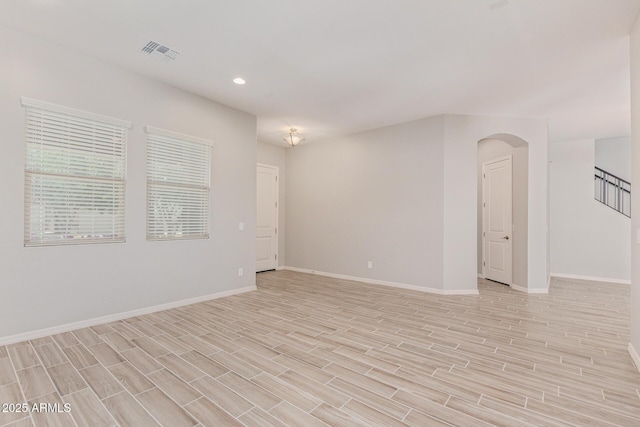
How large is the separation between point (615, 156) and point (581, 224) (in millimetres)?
1865

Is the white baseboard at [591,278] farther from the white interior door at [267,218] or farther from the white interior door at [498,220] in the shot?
the white interior door at [267,218]

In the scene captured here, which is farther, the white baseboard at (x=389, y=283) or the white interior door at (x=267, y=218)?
the white interior door at (x=267, y=218)

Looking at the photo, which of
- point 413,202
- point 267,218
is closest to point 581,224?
point 413,202

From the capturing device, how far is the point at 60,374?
7.86 ft

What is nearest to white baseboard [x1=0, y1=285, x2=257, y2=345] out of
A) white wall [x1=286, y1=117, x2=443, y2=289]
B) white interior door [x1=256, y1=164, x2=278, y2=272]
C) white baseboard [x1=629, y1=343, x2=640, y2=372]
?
white interior door [x1=256, y1=164, x2=278, y2=272]

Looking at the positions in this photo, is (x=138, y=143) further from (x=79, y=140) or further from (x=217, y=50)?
(x=217, y=50)

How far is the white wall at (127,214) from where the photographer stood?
2967 millimetres

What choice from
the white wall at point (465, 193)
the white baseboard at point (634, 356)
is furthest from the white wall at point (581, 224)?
the white baseboard at point (634, 356)

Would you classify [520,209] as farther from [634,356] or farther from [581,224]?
[634,356]

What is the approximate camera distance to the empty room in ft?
7.41

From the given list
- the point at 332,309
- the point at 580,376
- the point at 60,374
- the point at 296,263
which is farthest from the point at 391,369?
the point at 296,263

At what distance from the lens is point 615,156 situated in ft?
22.9

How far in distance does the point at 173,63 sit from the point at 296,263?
4.91 meters

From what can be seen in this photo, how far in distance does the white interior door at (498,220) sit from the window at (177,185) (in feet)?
17.5
